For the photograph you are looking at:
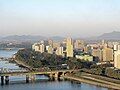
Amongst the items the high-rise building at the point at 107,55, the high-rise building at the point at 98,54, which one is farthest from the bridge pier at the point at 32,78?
the high-rise building at the point at 98,54

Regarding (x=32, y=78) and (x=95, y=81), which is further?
(x=32, y=78)

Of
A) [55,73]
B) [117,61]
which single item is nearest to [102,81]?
[55,73]

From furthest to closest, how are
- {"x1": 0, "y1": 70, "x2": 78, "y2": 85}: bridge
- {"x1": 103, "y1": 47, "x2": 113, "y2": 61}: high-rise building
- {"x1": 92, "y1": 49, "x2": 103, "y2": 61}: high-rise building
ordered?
{"x1": 92, "y1": 49, "x2": 103, "y2": 61}: high-rise building < {"x1": 103, "y1": 47, "x2": 113, "y2": 61}: high-rise building < {"x1": 0, "y1": 70, "x2": 78, "y2": 85}: bridge

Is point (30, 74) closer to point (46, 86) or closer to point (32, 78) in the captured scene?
point (32, 78)

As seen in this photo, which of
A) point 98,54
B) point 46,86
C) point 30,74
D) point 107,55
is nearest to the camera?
point 46,86

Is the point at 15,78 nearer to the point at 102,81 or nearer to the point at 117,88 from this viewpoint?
the point at 102,81

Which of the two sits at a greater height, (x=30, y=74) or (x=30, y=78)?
(x=30, y=74)

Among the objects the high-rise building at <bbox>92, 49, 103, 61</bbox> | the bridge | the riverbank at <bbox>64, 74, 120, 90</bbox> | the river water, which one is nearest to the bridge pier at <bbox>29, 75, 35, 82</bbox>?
the bridge

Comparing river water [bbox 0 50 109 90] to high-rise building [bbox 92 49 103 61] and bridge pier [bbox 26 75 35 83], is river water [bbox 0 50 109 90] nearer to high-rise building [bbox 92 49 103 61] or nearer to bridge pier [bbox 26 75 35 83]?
bridge pier [bbox 26 75 35 83]

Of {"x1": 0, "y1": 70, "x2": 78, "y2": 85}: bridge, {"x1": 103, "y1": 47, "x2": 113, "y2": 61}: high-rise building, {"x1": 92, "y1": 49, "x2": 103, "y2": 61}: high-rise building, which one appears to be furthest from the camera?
{"x1": 92, "y1": 49, "x2": 103, "y2": 61}: high-rise building

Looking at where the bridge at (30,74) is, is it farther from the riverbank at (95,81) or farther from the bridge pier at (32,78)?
the riverbank at (95,81)

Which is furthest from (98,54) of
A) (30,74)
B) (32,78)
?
(32,78)
